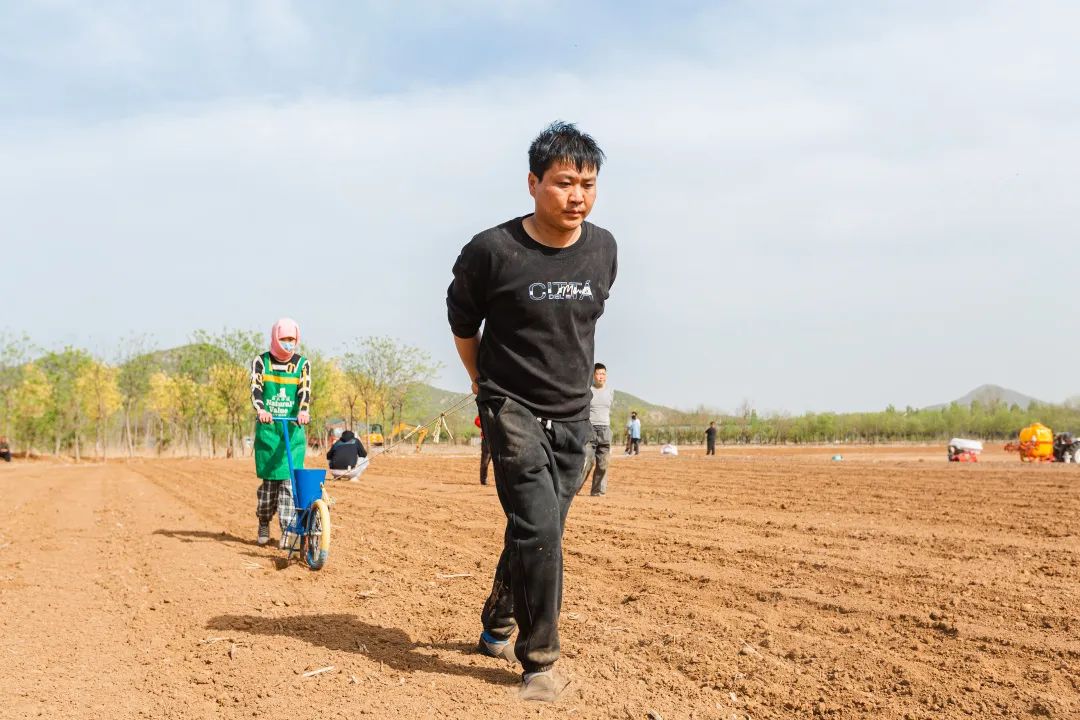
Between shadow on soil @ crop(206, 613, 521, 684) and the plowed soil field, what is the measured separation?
21 millimetres

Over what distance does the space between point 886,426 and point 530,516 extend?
86.3 m

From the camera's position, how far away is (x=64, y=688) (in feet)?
12.5

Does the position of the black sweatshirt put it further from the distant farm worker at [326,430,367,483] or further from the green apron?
the distant farm worker at [326,430,367,483]

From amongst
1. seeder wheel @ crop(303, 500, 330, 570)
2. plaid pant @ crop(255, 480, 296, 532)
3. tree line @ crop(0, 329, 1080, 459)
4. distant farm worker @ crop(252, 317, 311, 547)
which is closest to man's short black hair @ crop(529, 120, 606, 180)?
seeder wheel @ crop(303, 500, 330, 570)

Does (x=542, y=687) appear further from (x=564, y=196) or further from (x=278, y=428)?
(x=278, y=428)

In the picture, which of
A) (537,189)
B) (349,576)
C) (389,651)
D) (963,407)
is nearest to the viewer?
(537,189)

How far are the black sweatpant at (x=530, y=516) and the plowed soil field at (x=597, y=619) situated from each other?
27cm

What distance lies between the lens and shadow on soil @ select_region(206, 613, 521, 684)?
3.96 meters

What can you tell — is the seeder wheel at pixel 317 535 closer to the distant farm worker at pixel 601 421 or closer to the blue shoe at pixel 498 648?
the blue shoe at pixel 498 648

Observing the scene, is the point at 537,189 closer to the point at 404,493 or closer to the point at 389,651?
the point at 389,651

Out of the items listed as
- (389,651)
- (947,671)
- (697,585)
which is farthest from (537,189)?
(697,585)

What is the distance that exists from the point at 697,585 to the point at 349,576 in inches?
99.0

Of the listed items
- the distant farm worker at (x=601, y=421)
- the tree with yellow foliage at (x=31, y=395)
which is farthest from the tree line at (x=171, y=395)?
the distant farm worker at (x=601, y=421)

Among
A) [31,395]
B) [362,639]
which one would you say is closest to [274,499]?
[362,639]
